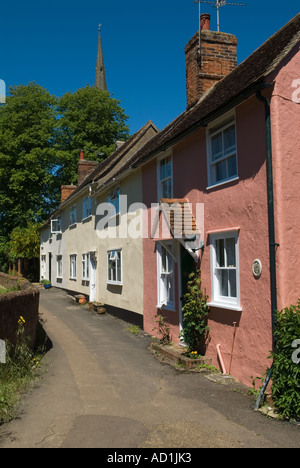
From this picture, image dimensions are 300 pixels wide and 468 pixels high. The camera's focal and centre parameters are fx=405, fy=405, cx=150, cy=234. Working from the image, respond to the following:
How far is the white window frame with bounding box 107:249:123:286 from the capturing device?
16.1 metres

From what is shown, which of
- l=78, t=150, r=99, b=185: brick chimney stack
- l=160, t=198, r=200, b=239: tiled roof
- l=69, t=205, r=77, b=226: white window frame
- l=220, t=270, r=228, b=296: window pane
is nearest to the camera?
l=220, t=270, r=228, b=296: window pane

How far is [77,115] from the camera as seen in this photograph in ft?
116

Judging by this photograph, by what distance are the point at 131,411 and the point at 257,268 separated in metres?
3.31

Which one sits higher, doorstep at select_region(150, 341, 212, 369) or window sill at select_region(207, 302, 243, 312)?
window sill at select_region(207, 302, 243, 312)

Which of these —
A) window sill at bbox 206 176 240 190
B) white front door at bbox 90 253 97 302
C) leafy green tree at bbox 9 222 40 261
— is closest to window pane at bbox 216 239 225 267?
window sill at bbox 206 176 240 190

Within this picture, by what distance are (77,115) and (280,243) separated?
3137 cm

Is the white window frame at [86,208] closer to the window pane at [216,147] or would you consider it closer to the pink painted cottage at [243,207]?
the pink painted cottage at [243,207]

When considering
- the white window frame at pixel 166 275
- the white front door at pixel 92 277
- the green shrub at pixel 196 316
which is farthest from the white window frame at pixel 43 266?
the green shrub at pixel 196 316

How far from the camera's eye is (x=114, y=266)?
17.0 meters

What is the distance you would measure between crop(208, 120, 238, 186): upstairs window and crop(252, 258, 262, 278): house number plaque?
6.23ft

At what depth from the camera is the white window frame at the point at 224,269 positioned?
26.6ft

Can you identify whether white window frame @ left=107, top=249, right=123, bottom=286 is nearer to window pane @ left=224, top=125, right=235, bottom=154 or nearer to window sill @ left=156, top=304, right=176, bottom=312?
window sill @ left=156, top=304, right=176, bottom=312

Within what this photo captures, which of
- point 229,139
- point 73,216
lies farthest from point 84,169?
point 229,139

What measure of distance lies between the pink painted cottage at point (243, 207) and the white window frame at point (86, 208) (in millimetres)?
9763
